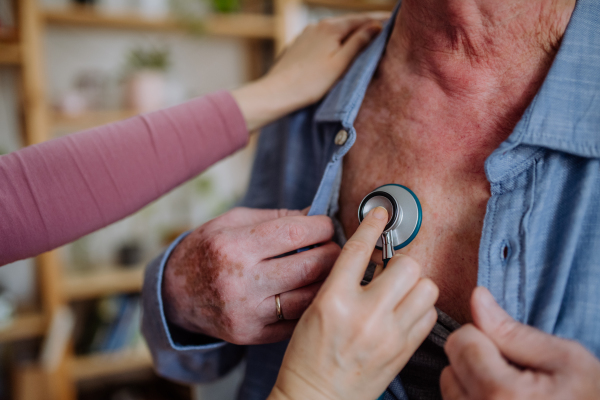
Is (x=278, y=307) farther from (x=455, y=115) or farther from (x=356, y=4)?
(x=356, y=4)

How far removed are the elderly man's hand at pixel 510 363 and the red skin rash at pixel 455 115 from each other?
13cm

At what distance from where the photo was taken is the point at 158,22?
188 cm

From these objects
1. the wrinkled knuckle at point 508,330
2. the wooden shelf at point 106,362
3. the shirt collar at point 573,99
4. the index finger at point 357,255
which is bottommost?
the wooden shelf at point 106,362

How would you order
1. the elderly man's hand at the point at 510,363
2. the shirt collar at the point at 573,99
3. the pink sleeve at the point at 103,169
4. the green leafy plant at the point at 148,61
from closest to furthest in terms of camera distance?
the elderly man's hand at the point at 510,363, the shirt collar at the point at 573,99, the pink sleeve at the point at 103,169, the green leafy plant at the point at 148,61

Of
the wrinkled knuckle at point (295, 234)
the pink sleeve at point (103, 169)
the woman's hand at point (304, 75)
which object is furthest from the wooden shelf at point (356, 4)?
the wrinkled knuckle at point (295, 234)

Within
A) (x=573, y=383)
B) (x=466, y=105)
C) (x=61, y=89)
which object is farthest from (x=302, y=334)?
(x=61, y=89)

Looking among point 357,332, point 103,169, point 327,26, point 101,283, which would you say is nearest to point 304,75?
A: point 327,26

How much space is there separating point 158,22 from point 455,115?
1.68 m

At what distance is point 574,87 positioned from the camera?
21.0 inches

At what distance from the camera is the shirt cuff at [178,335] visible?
73cm

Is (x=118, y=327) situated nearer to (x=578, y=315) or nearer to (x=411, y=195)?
(x=411, y=195)

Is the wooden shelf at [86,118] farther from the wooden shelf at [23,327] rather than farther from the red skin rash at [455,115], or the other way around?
the red skin rash at [455,115]

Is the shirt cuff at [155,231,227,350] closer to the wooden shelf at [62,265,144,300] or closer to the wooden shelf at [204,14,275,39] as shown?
the wooden shelf at [62,265,144,300]

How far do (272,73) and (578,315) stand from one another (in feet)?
2.21
